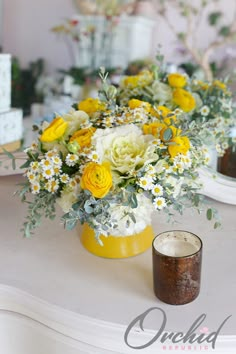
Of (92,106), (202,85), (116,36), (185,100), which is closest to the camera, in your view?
(92,106)

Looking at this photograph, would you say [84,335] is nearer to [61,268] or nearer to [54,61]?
[61,268]

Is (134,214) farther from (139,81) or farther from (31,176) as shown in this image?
(139,81)

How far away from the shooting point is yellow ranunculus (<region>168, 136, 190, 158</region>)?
24.3 inches

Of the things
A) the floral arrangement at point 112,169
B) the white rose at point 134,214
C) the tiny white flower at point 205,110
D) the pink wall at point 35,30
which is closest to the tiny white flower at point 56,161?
the floral arrangement at point 112,169

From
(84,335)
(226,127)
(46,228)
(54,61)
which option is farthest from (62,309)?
(54,61)

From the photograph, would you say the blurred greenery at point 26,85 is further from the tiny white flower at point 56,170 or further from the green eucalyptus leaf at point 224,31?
the tiny white flower at point 56,170

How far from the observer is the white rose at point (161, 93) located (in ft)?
3.16

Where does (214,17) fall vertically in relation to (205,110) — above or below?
above

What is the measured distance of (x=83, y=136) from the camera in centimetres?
65

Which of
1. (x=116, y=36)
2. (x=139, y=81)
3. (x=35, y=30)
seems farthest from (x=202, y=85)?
(x=35, y=30)

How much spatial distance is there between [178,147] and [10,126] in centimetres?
58

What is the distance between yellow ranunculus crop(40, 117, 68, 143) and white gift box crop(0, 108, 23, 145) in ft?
1.42

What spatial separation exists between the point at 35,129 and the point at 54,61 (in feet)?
13.3

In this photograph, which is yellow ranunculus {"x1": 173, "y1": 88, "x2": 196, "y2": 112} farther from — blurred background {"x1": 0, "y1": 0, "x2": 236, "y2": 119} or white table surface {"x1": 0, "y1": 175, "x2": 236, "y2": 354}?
blurred background {"x1": 0, "y1": 0, "x2": 236, "y2": 119}
